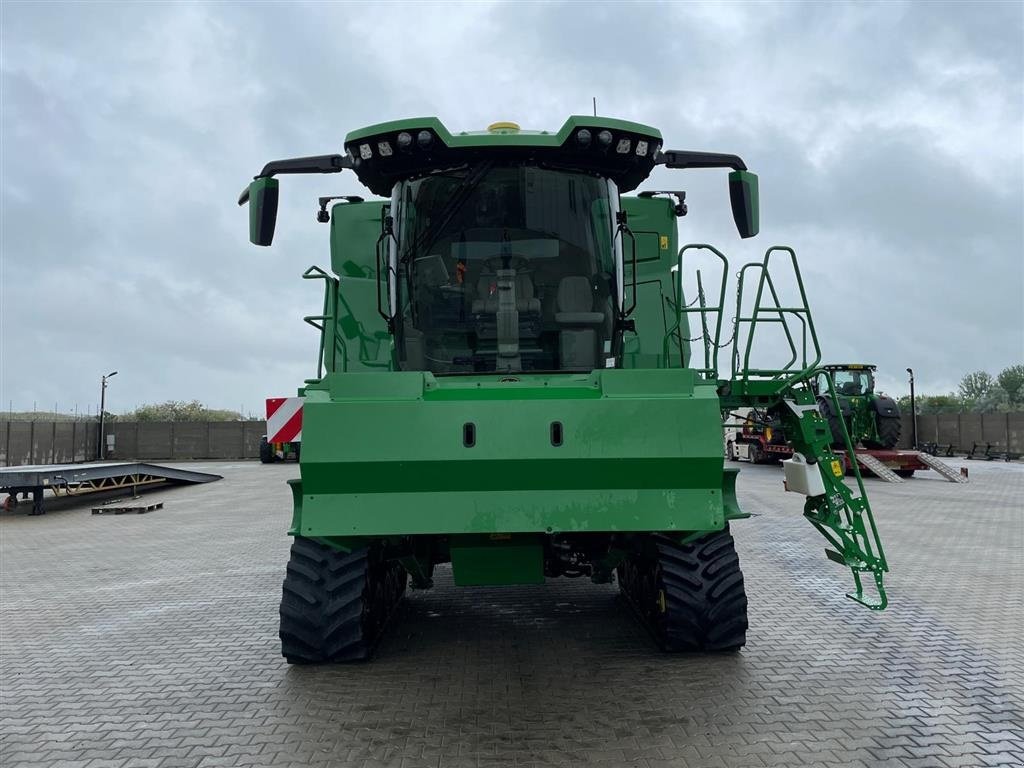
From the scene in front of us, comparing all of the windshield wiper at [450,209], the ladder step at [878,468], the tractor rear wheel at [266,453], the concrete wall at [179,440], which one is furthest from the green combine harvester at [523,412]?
the concrete wall at [179,440]

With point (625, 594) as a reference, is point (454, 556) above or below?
above

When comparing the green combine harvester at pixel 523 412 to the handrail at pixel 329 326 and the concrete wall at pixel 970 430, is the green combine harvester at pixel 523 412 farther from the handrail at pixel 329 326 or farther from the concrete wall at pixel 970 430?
the concrete wall at pixel 970 430

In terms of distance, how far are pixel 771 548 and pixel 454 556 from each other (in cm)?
608

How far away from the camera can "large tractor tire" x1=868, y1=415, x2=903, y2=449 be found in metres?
20.2

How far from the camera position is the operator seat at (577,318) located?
4836mm

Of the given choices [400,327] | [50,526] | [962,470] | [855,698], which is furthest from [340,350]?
[962,470]

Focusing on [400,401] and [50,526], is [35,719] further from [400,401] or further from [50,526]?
[50,526]

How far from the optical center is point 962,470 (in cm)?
1783

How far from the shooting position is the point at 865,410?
20750mm

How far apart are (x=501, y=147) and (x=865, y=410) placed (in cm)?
1902

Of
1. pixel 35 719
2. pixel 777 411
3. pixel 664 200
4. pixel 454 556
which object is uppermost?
pixel 664 200

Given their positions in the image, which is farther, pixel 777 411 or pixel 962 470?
pixel 962 470

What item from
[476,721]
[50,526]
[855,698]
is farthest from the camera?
[50,526]

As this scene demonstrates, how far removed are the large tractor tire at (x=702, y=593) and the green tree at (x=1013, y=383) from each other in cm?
7606
